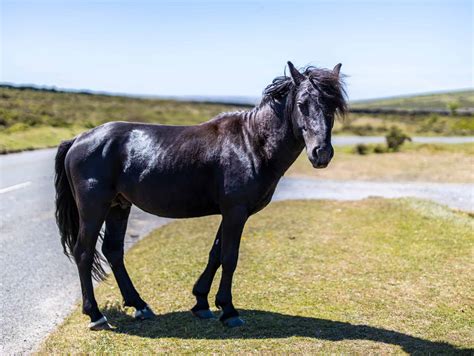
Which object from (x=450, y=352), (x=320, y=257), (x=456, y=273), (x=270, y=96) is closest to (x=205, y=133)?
(x=270, y=96)

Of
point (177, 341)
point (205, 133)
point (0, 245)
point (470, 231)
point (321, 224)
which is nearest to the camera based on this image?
point (177, 341)

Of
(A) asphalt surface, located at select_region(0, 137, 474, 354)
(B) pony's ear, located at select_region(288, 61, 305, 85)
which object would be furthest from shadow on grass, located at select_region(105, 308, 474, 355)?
(B) pony's ear, located at select_region(288, 61, 305, 85)

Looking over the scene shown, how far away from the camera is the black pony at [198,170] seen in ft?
18.2

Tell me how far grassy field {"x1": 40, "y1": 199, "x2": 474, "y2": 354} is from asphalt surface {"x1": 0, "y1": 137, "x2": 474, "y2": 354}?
0.47 metres

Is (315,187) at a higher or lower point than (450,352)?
lower

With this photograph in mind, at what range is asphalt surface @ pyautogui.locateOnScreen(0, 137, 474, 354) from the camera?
6453 mm

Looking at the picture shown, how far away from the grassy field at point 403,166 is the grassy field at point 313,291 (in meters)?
10.3

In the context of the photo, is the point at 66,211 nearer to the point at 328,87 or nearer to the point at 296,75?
the point at 296,75

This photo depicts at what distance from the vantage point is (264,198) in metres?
5.72

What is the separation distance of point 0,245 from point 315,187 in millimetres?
11919

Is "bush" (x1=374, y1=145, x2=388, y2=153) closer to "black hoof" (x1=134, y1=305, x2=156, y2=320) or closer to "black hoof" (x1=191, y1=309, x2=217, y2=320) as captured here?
"black hoof" (x1=191, y1=309, x2=217, y2=320)

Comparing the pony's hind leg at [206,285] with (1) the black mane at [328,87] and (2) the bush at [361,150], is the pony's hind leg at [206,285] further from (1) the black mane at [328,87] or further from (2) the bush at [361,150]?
(2) the bush at [361,150]

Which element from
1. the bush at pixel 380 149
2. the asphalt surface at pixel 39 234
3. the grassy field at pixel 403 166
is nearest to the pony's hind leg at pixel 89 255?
the asphalt surface at pixel 39 234

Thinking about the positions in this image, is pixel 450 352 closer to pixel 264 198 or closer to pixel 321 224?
pixel 264 198
